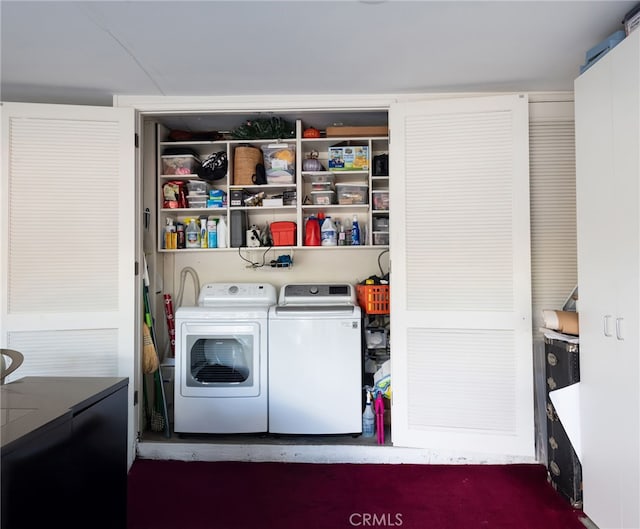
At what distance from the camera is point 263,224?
294cm

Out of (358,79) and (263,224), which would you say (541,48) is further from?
(263,224)

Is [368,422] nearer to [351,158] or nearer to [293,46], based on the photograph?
[351,158]

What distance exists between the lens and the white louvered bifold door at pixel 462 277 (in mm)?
2135

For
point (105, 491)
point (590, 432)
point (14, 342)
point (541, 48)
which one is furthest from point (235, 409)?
point (541, 48)

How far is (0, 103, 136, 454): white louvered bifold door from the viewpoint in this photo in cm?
215

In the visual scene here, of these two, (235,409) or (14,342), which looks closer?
(14,342)

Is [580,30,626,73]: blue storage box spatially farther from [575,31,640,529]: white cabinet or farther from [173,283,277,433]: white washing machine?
[173,283,277,433]: white washing machine

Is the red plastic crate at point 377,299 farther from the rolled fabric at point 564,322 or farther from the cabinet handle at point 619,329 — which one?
the cabinet handle at point 619,329

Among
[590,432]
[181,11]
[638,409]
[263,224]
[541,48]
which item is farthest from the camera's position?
[263,224]

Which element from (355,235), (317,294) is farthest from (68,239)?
(355,235)

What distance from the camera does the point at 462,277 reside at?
85.7 inches

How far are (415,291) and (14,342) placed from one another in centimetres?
249

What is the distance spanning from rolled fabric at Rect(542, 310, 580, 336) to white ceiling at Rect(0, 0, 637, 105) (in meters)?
1.39

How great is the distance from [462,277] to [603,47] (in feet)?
4.22
